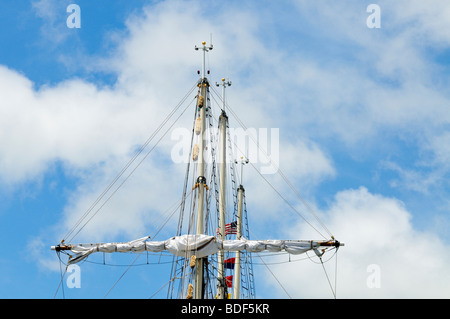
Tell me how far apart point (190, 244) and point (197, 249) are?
61cm

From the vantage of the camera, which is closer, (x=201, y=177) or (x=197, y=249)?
(x=197, y=249)

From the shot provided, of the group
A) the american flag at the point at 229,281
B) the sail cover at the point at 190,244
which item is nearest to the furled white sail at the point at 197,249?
the sail cover at the point at 190,244

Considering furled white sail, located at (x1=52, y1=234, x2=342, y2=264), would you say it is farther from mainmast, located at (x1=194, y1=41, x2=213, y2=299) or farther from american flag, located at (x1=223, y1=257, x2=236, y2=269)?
american flag, located at (x1=223, y1=257, x2=236, y2=269)

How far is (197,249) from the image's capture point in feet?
156

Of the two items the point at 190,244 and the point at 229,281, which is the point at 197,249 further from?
the point at 229,281

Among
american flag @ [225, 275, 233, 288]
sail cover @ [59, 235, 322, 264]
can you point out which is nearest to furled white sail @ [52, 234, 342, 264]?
sail cover @ [59, 235, 322, 264]

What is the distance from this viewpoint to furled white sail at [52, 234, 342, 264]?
47.7m

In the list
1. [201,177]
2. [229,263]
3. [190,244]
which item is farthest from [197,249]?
[229,263]

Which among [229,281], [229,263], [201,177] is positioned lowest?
[229,281]

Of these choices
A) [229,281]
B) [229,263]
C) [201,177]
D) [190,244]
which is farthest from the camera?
[229,263]

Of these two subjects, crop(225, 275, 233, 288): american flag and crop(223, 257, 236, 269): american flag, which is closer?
crop(225, 275, 233, 288): american flag

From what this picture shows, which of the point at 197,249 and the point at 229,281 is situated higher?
the point at 229,281
